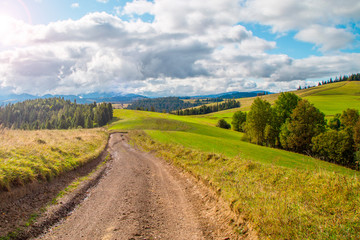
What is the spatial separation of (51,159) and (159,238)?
10.9 m

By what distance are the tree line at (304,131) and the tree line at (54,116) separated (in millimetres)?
70108

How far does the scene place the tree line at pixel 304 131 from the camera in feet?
143

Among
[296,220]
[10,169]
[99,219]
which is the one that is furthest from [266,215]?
[10,169]

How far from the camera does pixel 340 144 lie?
43.5 meters

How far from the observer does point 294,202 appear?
718 centimetres

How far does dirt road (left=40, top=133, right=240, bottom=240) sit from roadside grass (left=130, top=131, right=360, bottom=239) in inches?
41.9

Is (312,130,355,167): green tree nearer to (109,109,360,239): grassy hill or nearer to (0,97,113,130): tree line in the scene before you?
(109,109,360,239): grassy hill

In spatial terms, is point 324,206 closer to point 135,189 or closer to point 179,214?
point 179,214

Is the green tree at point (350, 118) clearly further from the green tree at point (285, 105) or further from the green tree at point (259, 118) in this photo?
the green tree at point (259, 118)

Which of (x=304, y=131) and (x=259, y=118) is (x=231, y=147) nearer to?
(x=259, y=118)

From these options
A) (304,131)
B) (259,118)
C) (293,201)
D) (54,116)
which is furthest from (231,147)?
→ (54,116)

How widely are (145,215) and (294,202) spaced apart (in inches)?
226

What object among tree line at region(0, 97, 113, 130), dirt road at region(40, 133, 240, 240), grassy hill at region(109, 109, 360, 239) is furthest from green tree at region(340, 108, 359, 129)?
tree line at region(0, 97, 113, 130)

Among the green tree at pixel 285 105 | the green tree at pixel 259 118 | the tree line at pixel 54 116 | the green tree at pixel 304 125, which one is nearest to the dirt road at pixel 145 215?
the green tree at pixel 304 125
